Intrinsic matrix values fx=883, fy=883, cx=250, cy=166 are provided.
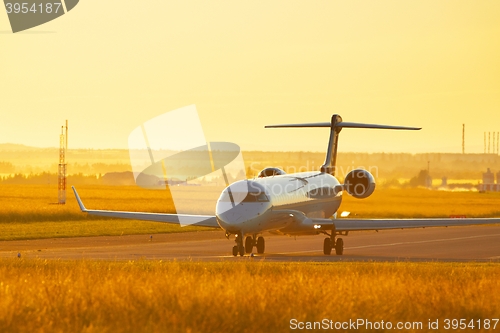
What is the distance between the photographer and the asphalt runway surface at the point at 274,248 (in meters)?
35.1

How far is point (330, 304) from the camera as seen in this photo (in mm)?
14844

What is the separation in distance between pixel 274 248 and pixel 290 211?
15.2 feet

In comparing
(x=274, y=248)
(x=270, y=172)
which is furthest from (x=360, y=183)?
(x=274, y=248)

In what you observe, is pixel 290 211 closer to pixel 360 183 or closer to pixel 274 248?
pixel 274 248

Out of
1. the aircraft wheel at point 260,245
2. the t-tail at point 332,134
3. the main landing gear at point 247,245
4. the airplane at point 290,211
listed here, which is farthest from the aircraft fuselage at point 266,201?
the t-tail at point 332,134

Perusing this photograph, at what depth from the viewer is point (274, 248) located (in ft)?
137

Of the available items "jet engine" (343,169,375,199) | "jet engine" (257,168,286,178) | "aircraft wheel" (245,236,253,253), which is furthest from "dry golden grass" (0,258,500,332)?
"jet engine" (257,168,286,178)

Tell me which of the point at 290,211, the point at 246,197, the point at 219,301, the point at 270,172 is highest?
the point at 219,301

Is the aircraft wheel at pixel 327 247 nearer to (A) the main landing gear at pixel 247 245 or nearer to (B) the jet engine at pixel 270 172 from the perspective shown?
(A) the main landing gear at pixel 247 245

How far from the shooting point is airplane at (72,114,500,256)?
115ft

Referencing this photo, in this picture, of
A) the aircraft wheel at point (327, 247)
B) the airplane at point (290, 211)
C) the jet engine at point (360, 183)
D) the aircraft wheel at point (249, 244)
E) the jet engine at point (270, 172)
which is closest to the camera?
the airplane at point (290, 211)

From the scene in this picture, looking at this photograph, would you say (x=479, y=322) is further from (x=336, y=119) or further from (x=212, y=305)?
(x=336, y=119)

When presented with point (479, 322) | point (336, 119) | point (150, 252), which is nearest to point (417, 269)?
point (479, 322)

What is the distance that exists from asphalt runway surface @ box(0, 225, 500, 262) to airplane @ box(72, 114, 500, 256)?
1.04 m
